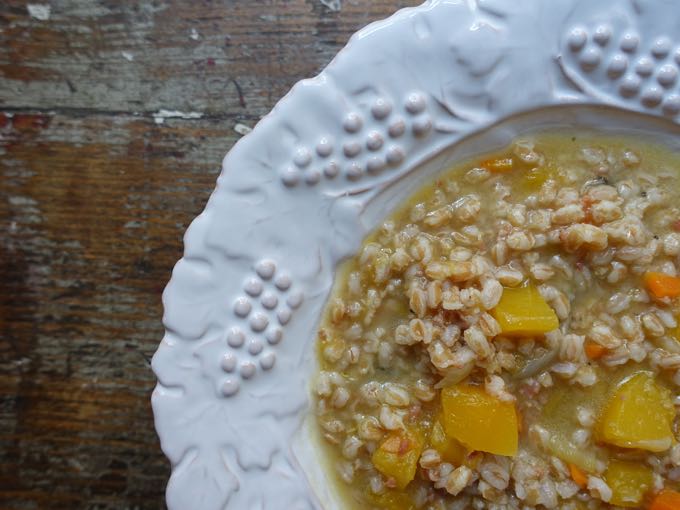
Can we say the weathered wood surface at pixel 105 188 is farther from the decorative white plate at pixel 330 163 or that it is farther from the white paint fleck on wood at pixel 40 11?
the decorative white plate at pixel 330 163

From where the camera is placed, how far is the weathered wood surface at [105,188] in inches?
71.6

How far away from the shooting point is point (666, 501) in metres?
1.44

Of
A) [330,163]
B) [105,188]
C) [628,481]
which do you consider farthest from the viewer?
[105,188]

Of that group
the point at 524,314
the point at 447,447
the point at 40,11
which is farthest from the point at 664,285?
the point at 40,11

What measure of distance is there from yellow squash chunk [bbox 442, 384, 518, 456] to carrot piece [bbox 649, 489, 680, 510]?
0.33 meters

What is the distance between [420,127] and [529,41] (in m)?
0.27

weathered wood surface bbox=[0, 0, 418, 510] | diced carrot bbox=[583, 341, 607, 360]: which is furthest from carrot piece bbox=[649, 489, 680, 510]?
weathered wood surface bbox=[0, 0, 418, 510]

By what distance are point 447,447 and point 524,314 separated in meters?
0.33

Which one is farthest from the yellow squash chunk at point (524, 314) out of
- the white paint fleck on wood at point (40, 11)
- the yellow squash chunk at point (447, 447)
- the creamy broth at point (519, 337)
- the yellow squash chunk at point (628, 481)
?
the white paint fleck on wood at point (40, 11)

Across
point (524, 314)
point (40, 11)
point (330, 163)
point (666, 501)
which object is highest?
point (40, 11)

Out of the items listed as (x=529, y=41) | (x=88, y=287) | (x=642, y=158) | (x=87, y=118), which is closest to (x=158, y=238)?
(x=88, y=287)

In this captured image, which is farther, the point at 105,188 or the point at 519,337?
the point at 105,188

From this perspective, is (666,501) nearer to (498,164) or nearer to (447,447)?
(447,447)

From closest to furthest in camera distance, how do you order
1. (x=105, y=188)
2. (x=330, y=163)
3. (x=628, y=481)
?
(x=330, y=163) < (x=628, y=481) < (x=105, y=188)
